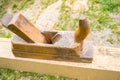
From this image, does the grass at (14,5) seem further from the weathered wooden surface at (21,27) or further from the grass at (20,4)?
the weathered wooden surface at (21,27)

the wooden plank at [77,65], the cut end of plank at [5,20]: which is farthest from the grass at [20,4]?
the cut end of plank at [5,20]

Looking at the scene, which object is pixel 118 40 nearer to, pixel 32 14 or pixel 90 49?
pixel 90 49

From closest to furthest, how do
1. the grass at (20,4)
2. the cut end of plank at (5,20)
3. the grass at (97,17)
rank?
the cut end of plank at (5,20)
the grass at (97,17)
the grass at (20,4)

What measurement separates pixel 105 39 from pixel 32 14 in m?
1.34

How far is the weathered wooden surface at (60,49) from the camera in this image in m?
2.01

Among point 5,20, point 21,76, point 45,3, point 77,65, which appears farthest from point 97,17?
point 5,20

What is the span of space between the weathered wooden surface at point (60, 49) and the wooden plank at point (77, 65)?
0.06 m

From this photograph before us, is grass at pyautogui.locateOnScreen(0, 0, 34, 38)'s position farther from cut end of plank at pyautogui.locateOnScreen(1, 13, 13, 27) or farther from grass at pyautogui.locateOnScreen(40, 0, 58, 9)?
cut end of plank at pyautogui.locateOnScreen(1, 13, 13, 27)

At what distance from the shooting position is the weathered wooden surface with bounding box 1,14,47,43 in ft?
6.36

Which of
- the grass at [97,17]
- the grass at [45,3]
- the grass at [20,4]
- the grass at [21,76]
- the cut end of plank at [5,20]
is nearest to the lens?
the cut end of plank at [5,20]

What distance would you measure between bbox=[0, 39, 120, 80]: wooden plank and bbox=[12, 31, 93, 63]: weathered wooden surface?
2.5 inches

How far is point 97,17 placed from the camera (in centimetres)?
306

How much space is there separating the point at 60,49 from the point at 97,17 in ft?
4.00

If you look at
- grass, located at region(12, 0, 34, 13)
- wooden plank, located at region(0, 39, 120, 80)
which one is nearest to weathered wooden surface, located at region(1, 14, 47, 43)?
wooden plank, located at region(0, 39, 120, 80)
